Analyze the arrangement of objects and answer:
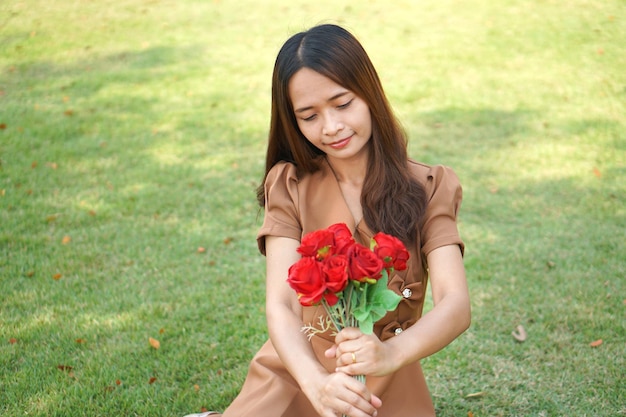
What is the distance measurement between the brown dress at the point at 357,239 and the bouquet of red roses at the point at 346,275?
0.53m

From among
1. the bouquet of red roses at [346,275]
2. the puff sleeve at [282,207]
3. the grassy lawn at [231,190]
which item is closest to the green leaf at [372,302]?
the bouquet of red roses at [346,275]

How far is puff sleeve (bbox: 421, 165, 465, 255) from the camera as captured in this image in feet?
7.79

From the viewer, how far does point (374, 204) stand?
8.11ft

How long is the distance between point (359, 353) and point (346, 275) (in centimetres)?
29

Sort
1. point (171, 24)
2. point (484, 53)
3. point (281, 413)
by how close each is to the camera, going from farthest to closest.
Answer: point (171, 24) < point (484, 53) < point (281, 413)

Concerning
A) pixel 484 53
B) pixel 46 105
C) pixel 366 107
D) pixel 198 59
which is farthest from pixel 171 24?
pixel 366 107

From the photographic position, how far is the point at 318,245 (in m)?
1.84

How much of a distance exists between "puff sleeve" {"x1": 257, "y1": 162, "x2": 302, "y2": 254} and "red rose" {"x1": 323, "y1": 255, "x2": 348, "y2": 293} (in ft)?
2.40

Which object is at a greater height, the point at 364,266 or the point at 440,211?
the point at 364,266

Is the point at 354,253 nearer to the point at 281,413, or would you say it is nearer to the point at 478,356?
the point at 281,413

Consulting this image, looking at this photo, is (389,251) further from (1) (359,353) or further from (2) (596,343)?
(2) (596,343)

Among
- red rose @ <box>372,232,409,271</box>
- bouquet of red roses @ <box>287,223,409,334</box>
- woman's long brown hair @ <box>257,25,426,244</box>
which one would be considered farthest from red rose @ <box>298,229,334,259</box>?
woman's long brown hair @ <box>257,25,426,244</box>

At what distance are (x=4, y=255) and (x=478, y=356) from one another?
3.30 m

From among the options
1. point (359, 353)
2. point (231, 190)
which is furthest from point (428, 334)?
point (231, 190)
